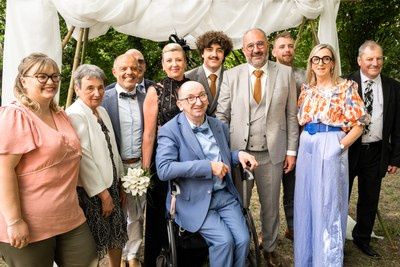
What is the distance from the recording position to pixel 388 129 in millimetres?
3781

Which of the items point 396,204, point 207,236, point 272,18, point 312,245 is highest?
point 272,18

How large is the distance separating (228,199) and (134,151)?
843mm

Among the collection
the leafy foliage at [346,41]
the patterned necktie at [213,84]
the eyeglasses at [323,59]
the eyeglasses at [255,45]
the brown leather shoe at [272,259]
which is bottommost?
the brown leather shoe at [272,259]

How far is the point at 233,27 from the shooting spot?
15.6ft

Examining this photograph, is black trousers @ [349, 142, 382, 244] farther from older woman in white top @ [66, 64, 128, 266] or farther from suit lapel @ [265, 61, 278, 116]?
older woman in white top @ [66, 64, 128, 266]

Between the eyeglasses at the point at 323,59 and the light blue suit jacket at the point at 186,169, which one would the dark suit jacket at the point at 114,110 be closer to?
the light blue suit jacket at the point at 186,169

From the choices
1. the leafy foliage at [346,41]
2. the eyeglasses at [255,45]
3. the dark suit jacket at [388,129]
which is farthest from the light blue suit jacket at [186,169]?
the leafy foliage at [346,41]

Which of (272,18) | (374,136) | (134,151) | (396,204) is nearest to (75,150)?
(134,151)

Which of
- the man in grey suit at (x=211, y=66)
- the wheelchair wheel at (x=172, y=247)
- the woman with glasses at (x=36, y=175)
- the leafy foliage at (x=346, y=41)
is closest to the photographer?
the woman with glasses at (x=36, y=175)

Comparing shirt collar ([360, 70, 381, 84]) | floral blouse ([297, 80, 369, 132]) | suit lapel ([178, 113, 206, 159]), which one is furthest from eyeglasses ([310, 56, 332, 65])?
suit lapel ([178, 113, 206, 159])

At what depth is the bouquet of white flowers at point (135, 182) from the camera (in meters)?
3.07

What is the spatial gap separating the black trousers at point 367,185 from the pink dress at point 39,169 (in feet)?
8.59

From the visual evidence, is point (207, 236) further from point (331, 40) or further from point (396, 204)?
point (396, 204)

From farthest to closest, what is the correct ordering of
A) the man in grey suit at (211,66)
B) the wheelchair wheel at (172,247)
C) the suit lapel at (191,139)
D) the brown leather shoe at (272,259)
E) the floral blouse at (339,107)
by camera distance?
the brown leather shoe at (272,259)
the man in grey suit at (211,66)
the floral blouse at (339,107)
the suit lapel at (191,139)
the wheelchair wheel at (172,247)
